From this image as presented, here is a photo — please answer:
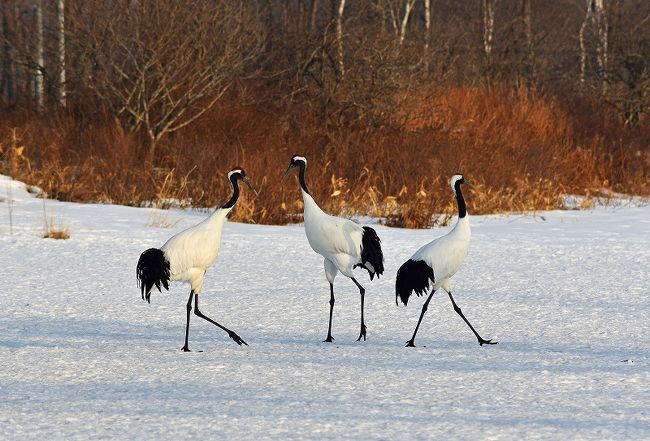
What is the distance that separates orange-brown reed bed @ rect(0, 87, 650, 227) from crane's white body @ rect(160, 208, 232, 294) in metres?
6.26

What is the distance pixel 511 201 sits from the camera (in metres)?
15.1

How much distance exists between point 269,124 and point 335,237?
1106 centimetres

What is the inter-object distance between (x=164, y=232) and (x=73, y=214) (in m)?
1.49

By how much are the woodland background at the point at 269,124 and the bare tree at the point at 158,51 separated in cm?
4

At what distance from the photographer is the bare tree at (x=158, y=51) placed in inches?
631

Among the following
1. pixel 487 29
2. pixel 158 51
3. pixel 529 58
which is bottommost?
pixel 158 51

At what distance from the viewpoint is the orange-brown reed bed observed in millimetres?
14109

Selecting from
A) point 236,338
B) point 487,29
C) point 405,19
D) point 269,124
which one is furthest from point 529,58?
point 236,338

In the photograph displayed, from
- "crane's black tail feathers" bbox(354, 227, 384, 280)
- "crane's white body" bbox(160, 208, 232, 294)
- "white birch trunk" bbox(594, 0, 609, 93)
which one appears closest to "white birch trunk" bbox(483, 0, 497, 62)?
"white birch trunk" bbox(594, 0, 609, 93)

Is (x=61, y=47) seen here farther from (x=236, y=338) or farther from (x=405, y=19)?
(x=236, y=338)

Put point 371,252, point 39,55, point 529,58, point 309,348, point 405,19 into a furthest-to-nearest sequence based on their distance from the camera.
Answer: point 529,58, point 405,19, point 39,55, point 371,252, point 309,348

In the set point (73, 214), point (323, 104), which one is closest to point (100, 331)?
point (73, 214)

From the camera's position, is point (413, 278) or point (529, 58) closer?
point (413, 278)

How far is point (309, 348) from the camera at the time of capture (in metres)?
6.55
